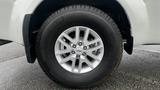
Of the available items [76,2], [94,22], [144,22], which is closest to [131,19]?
[144,22]

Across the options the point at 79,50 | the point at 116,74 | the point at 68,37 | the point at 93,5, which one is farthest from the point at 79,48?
the point at 116,74

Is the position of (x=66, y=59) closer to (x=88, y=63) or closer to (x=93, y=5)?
(x=88, y=63)

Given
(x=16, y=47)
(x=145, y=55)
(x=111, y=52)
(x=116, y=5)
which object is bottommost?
(x=16, y=47)

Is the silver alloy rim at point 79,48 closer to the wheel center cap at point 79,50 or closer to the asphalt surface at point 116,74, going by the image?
the wheel center cap at point 79,50

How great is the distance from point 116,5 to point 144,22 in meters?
0.37

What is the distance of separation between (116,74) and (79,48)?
2.91 ft

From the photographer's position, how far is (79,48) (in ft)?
10.4

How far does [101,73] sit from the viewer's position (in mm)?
3211

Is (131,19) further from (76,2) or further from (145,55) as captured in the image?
(145,55)

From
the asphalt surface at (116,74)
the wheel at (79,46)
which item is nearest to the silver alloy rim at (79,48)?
the wheel at (79,46)

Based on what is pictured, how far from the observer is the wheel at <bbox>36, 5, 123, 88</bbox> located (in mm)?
3129

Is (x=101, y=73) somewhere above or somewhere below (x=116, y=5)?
below

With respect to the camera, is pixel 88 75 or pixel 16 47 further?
pixel 16 47

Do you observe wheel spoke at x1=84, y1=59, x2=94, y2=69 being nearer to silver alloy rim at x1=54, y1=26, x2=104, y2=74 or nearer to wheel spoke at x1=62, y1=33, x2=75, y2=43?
silver alloy rim at x1=54, y1=26, x2=104, y2=74
